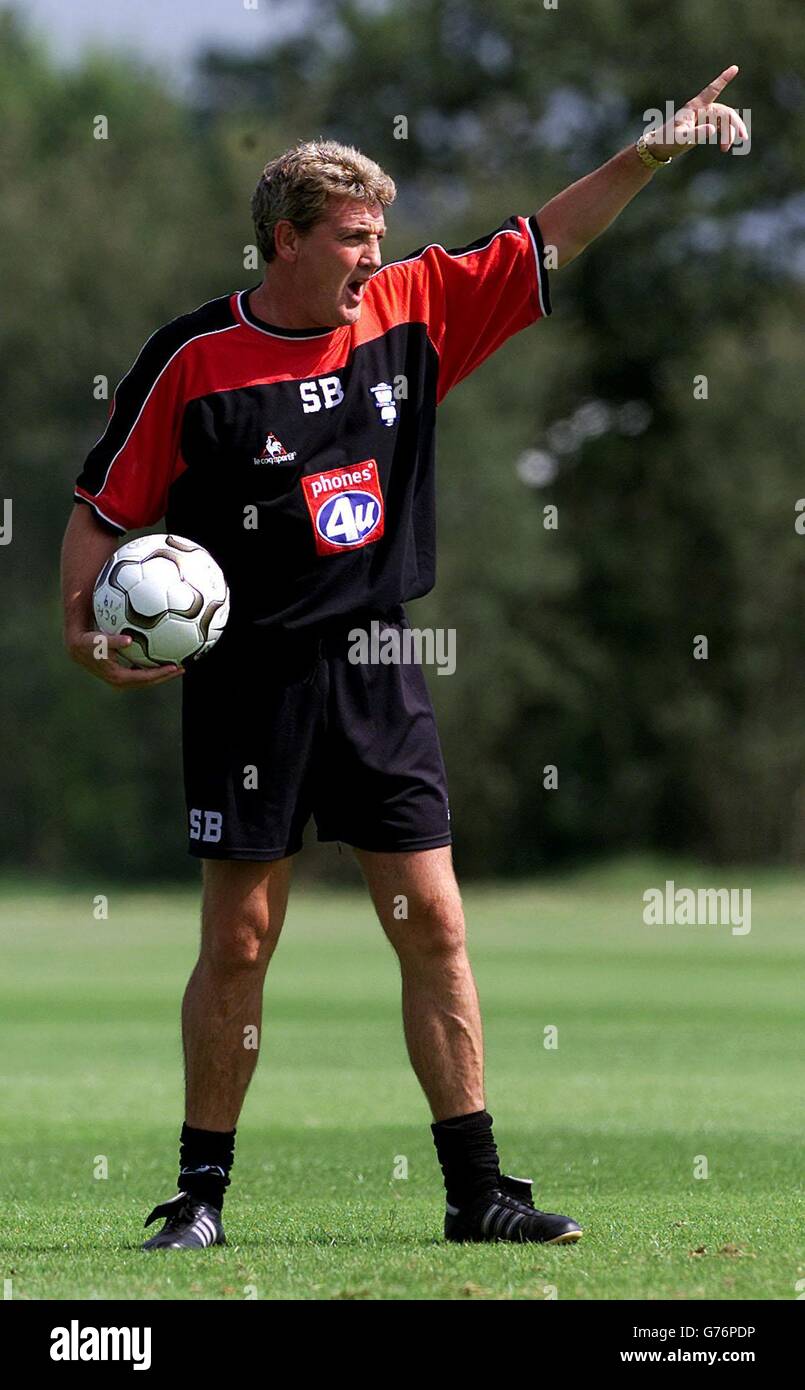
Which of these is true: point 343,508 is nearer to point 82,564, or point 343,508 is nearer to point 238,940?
point 82,564

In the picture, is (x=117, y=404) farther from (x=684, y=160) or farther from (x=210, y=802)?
(x=684, y=160)

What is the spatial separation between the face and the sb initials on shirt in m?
0.42

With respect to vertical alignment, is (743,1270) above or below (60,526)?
below

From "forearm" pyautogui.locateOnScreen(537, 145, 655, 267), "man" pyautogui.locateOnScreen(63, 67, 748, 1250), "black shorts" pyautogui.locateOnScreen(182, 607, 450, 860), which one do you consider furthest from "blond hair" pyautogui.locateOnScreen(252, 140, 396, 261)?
"black shorts" pyautogui.locateOnScreen(182, 607, 450, 860)

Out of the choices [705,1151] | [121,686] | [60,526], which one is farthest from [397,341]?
[60,526]

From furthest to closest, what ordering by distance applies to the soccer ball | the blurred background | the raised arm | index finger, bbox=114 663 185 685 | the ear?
the blurred background → the raised arm → the ear → index finger, bbox=114 663 185 685 → the soccer ball

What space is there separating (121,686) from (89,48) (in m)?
52.5

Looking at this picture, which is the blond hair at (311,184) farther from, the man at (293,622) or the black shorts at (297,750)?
the black shorts at (297,750)

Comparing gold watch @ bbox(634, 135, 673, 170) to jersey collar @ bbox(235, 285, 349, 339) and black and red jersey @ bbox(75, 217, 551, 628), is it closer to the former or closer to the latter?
black and red jersey @ bbox(75, 217, 551, 628)

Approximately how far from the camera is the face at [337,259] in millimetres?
5496

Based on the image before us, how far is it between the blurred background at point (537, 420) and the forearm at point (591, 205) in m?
30.3

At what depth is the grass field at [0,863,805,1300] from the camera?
16.1 ft

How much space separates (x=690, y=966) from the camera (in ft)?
68.5

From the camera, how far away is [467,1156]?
18.0 feet
